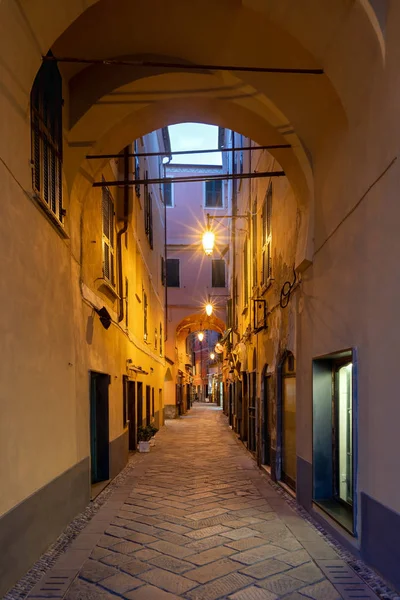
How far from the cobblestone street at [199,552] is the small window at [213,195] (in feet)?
74.9

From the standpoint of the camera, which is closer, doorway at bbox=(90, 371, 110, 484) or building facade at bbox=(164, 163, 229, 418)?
doorway at bbox=(90, 371, 110, 484)

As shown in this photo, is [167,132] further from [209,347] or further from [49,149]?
[209,347]

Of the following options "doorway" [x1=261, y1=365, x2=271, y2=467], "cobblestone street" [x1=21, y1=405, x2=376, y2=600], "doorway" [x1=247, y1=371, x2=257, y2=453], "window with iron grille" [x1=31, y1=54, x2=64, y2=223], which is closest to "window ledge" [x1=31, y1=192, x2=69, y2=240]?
"window with iron grille" [x1=31, y1=54, x2=64, y2=223]

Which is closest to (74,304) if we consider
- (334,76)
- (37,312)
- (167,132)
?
(37,312)

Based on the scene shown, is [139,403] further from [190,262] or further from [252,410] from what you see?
[190,262]

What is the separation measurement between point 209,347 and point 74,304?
63.2 meters

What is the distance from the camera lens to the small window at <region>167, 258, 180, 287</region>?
2814 centimetres

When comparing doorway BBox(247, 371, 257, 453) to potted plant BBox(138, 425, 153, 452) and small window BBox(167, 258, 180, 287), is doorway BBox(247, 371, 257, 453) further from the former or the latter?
small window BBox(167, 258, 180, 287)

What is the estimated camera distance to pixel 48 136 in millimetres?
5711

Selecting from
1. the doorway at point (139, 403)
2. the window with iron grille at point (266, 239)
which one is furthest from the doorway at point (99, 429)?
the doorway at point (139, 403)

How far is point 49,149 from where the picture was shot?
5.77 metres

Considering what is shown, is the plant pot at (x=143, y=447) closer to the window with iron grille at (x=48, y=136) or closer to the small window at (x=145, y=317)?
the small window at (x=145, y=317)

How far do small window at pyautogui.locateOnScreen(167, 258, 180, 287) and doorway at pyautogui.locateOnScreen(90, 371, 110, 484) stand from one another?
1945cm

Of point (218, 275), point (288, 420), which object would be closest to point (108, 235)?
point (288, 420)
